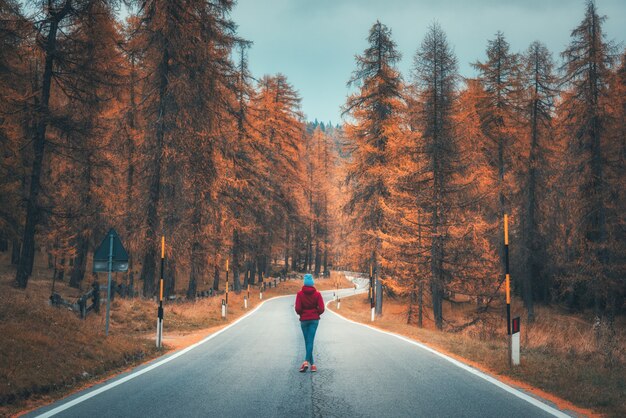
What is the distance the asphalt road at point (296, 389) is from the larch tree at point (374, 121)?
538 inches

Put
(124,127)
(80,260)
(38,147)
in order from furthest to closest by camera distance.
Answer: (80,260), (124,127), (38,147)

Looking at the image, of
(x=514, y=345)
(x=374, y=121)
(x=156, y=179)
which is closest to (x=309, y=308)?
(x=514, y=345)

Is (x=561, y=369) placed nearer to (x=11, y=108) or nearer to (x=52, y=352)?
(x=52, y=352)

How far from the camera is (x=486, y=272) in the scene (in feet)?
62.3

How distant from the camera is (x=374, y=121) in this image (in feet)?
75.7

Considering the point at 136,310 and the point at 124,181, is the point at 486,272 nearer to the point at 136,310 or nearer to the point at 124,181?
the point at 136,310

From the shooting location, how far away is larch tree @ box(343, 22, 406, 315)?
22.5 m

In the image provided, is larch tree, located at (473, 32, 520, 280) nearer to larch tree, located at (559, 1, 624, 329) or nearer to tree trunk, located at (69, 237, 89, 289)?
larch tree, located at (559, 1, 624, 329)

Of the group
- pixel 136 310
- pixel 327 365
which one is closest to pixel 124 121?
pixel 136 310

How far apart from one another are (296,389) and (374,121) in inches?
748

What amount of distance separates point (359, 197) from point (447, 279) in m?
7.03

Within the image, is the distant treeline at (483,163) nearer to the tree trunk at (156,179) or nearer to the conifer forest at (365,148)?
the conifer forest at (365,148)

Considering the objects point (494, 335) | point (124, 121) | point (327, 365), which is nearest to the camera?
point (327, 365)

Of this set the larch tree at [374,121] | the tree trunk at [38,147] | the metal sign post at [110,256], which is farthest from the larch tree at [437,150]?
the tree trunk at [38,147]
